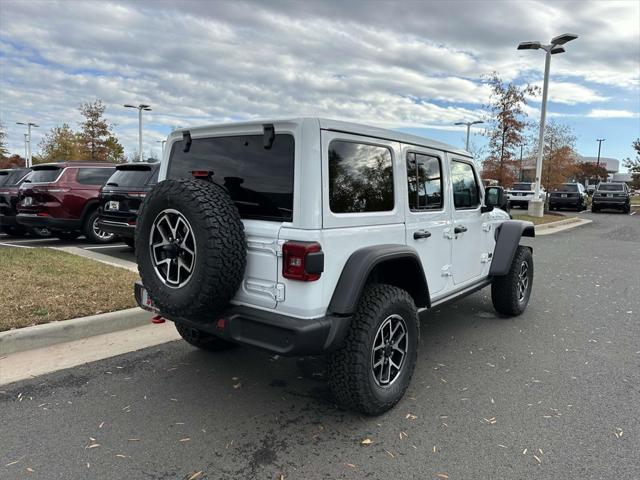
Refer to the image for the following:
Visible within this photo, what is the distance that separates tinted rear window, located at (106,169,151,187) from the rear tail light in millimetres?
6103

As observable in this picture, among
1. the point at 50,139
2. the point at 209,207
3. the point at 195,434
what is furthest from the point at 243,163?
the point at 50,139

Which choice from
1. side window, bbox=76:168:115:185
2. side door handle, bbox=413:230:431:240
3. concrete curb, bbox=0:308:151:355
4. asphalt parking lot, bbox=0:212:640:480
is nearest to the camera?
asphalt parking lot, bbox=0:212:640:480

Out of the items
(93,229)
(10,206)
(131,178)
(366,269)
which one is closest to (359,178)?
(366,269)

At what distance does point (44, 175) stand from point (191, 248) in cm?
855

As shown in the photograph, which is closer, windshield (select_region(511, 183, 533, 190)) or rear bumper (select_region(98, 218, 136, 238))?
rear bumper (select_region(98, 218, 136, 238))

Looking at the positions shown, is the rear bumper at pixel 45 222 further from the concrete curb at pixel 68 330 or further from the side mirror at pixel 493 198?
the side mirror at pixel 493 198

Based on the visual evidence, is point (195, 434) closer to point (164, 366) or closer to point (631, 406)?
point (164, 366)

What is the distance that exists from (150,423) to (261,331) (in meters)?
1.01

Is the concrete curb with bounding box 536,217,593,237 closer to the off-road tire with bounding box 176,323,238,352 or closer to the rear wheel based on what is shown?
the rear wheel

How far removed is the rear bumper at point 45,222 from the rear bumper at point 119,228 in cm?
184

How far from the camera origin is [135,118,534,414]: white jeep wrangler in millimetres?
2816

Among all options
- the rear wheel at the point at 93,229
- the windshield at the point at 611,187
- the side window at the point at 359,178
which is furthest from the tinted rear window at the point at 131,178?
the windshield at the point at 611,187

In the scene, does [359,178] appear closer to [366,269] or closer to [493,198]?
[366,269]

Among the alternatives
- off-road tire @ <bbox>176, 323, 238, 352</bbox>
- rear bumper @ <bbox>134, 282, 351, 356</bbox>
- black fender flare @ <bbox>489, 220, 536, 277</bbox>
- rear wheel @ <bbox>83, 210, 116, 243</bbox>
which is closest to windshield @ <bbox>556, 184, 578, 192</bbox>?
black fender flare @ <bbox>489, 220, 536, 277</bbox>
